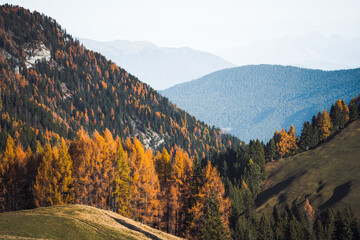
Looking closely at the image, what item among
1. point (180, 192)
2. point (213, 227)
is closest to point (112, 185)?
point (180, 192)

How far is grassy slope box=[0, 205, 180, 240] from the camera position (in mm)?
33656

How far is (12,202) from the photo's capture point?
65.5 m

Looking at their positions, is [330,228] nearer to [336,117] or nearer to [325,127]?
[325,127]

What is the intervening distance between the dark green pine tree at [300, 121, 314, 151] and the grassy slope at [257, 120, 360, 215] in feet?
23.8

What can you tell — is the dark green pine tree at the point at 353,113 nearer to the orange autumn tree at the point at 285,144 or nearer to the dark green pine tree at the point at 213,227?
the orange autumn tree at the point at 285,144

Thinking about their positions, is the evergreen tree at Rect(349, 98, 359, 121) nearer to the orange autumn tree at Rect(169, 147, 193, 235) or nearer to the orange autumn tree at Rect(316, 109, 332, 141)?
the orange autumn tree at Rect(316, 109, 332, 141)

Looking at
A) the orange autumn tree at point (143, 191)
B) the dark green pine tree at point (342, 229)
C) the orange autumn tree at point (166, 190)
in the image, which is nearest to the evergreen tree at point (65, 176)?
the orange autumn tree at point (143, 191)

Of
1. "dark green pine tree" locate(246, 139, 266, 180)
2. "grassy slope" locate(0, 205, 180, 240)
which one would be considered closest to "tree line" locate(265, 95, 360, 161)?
"dark green pine tree" locate(246, 139, 266, 180)

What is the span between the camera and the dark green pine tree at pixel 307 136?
130750 millimetres

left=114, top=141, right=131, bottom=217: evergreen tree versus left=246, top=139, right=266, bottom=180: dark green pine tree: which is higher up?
left=114, top=141, right=131, bottom=217: evergreen tree

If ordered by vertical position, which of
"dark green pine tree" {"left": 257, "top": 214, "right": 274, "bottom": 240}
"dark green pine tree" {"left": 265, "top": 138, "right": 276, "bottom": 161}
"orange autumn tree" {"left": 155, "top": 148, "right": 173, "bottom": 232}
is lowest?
"dark green pine tree" {"left": 257, "top": 214, "right": 274, "bottom": 240}

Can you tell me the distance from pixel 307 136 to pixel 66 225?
113m

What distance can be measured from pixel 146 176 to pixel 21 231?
28.9 meters

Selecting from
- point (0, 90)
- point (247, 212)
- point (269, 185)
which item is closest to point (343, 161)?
point (269, 185)
